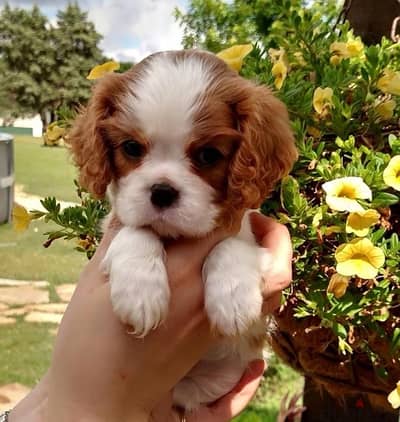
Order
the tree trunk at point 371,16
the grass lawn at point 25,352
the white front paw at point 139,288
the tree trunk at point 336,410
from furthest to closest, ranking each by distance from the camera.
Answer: the grass lawn at point 25,352 → the tree trunk at point 336,410 → the tree trunk at point 371,16 → the white front paw at point 139,288

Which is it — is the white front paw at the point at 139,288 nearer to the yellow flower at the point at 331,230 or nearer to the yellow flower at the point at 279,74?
the yellow flower at the point at 331,230

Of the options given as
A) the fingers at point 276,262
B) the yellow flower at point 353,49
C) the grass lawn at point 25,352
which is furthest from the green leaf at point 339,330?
the grass lawn at point 25,352

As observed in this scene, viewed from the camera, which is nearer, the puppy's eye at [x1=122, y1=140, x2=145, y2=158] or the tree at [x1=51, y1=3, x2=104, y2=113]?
the puppy's eye at [x1=122, y1=140, x2=145, y2=158]

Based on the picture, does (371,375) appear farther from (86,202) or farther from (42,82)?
(42,82)

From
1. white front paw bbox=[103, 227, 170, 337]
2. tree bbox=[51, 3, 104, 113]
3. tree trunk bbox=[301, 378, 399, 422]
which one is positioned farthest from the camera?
tree bbox=[51, 3, 104, 113]

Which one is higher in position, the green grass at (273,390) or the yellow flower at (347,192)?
the yellow flower at (347,192)

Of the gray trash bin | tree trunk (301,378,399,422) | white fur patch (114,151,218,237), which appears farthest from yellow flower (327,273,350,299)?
the gray trash bin

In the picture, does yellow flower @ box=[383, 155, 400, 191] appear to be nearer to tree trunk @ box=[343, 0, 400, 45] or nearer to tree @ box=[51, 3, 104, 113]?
tree trunk @ box=[343, 0, 400, 45]
